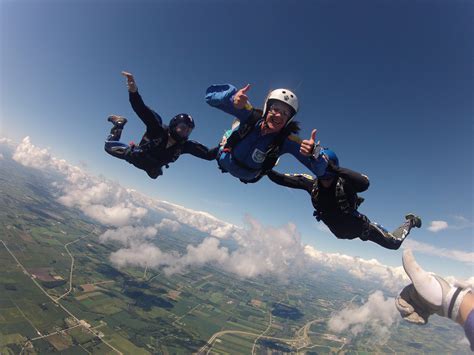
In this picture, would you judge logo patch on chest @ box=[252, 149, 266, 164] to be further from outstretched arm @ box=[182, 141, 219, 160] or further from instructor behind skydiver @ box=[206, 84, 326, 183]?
outstretched arm @ box=[182, 141, 219, 160]

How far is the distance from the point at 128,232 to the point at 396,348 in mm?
153921

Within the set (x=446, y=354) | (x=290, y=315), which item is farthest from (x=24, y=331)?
(x=446, y=354)

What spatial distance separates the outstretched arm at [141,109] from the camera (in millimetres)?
4844

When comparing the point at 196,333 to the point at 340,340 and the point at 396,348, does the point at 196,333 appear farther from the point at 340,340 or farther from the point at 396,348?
the point at 396,348

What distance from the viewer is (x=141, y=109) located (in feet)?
17.1

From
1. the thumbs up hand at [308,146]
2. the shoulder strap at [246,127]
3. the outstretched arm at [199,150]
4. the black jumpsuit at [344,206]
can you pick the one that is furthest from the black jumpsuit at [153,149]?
the thumbs up hand at [308,146]

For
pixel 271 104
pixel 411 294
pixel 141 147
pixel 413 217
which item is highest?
pixel 271 104

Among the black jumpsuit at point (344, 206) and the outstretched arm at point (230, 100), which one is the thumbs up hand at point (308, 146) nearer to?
the black jumpsuit at point (344, 206)

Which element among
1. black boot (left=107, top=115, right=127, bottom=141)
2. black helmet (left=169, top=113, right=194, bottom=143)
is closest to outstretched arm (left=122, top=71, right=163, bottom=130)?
black helmet (left=169, top=113, right=194, bottom=143)

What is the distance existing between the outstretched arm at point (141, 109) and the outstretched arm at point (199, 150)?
82 centimetres

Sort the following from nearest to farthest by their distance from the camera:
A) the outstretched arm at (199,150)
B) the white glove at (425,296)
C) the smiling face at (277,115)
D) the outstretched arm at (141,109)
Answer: the white glove at (425,296) < the smiling face at (277,115) < the outstretched arm at (141,109) < the outstretched arm at (199,150)

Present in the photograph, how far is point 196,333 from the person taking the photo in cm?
6372

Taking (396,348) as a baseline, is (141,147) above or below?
above

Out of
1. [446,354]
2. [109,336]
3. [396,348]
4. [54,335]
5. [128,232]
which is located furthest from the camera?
[128,232]
